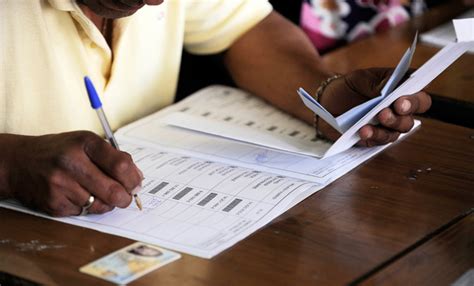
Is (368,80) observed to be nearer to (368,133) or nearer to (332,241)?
(368,133)

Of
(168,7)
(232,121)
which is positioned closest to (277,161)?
(232,121)

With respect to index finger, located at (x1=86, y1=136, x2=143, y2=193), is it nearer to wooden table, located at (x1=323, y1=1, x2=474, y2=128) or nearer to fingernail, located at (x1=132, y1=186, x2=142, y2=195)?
fingernail, located at (x1=132, y1=186, x2=142, y2=195)

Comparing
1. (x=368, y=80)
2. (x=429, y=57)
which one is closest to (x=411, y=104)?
(x=368, y=80)

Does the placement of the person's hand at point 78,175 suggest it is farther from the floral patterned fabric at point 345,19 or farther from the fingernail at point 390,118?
the floral patterned fabric at point 345,19

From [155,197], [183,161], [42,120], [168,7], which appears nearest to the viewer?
[155,197]

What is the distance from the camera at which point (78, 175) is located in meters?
1.20

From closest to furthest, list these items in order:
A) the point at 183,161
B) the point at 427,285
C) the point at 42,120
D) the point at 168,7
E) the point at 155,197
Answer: the point at 427,285 → the point at 155,197 → the point at 183,161 → the point at 42,120 → the point at 168,7

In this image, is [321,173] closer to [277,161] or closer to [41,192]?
[277,161]

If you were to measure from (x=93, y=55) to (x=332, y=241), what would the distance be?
25.4 inches

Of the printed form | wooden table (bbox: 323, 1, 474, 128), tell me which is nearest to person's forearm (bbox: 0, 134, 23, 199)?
the printed form

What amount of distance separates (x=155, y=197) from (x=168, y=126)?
1.03 feet

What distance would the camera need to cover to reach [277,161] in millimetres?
1418

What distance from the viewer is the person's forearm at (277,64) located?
5.54 feet

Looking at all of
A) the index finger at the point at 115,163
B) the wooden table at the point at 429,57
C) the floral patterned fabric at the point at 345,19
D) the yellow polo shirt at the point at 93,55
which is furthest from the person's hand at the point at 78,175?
the floral patterned fabric at the point at 345,19
